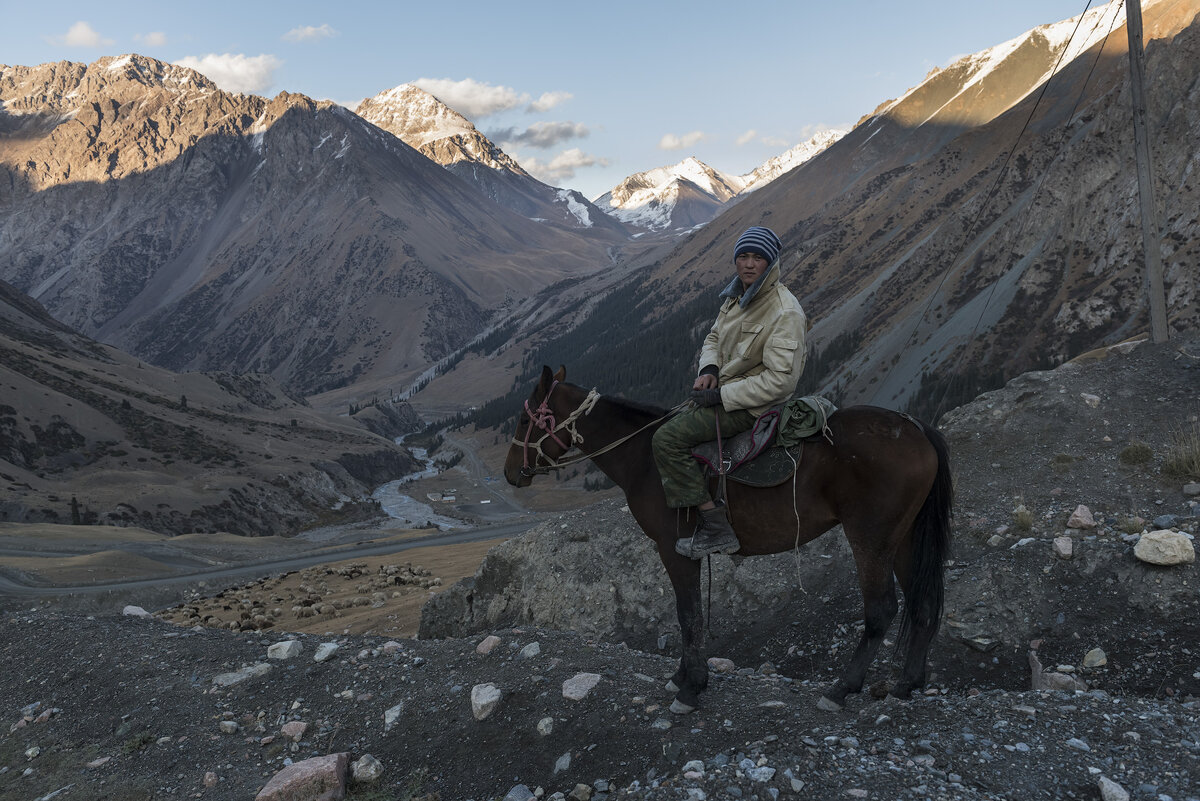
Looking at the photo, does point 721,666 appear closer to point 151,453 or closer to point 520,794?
point 520,794

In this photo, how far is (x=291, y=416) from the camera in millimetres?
116000

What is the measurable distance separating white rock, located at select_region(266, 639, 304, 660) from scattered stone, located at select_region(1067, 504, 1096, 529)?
35.6 ft

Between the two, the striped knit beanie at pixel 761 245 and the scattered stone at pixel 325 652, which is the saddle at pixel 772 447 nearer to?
the striped knit beanie at pixel 761 245

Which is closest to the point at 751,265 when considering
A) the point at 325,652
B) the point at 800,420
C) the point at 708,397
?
the point at 708,397

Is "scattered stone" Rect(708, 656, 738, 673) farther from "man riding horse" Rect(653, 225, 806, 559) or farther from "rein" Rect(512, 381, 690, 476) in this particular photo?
"rein" Rect(512, 381, 690, 476)

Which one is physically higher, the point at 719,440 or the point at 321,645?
the point at 719,440

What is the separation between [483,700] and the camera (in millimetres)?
6934

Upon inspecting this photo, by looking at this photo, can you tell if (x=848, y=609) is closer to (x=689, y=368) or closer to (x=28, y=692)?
(x=28, y=692)

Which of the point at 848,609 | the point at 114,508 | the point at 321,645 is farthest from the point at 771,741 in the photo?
the point at 114,508

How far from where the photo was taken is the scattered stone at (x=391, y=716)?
706 cm

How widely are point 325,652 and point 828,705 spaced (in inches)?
254

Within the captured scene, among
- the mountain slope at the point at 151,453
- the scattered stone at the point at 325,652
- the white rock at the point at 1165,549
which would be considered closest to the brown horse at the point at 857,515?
the white rock at the point at 1165,549

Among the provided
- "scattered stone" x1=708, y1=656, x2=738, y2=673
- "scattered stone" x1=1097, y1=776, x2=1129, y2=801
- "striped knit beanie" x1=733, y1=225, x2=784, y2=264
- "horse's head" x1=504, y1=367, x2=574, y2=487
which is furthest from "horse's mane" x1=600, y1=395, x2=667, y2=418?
"scattered stone" x1=1097, y1=776, x2=1129, y2=801

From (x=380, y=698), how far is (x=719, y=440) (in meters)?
4.97
